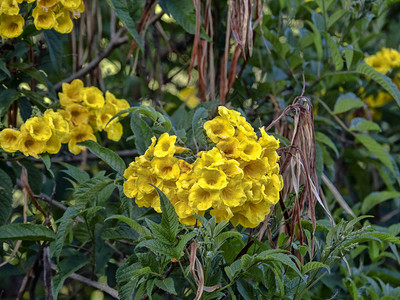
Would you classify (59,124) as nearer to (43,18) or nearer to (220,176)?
(43,18)

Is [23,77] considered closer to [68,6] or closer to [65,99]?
[65,99]

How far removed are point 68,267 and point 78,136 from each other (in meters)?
0.34

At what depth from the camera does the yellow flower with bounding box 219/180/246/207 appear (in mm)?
966

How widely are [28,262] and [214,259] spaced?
2.35ft

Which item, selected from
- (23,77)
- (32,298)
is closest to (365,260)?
(32,298)

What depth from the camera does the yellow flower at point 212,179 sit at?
3.11ft

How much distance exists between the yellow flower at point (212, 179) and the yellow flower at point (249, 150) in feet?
0.21

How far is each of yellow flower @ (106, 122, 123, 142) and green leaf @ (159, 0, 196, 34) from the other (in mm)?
344

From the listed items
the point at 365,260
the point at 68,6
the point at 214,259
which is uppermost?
the point at 68,6

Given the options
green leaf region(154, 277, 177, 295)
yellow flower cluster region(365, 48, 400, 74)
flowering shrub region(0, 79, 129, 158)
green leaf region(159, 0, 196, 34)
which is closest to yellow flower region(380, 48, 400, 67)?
yellow flower cluster region(365, 48, 400, 74)

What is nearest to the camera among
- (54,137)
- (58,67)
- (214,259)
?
(214,259)

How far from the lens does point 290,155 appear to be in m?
1.18

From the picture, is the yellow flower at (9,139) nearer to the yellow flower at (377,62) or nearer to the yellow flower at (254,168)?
the yellow flower at (254,168)

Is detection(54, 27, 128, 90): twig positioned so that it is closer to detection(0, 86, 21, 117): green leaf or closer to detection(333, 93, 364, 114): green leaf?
detection(0, 86, 21, 117): green leaf
